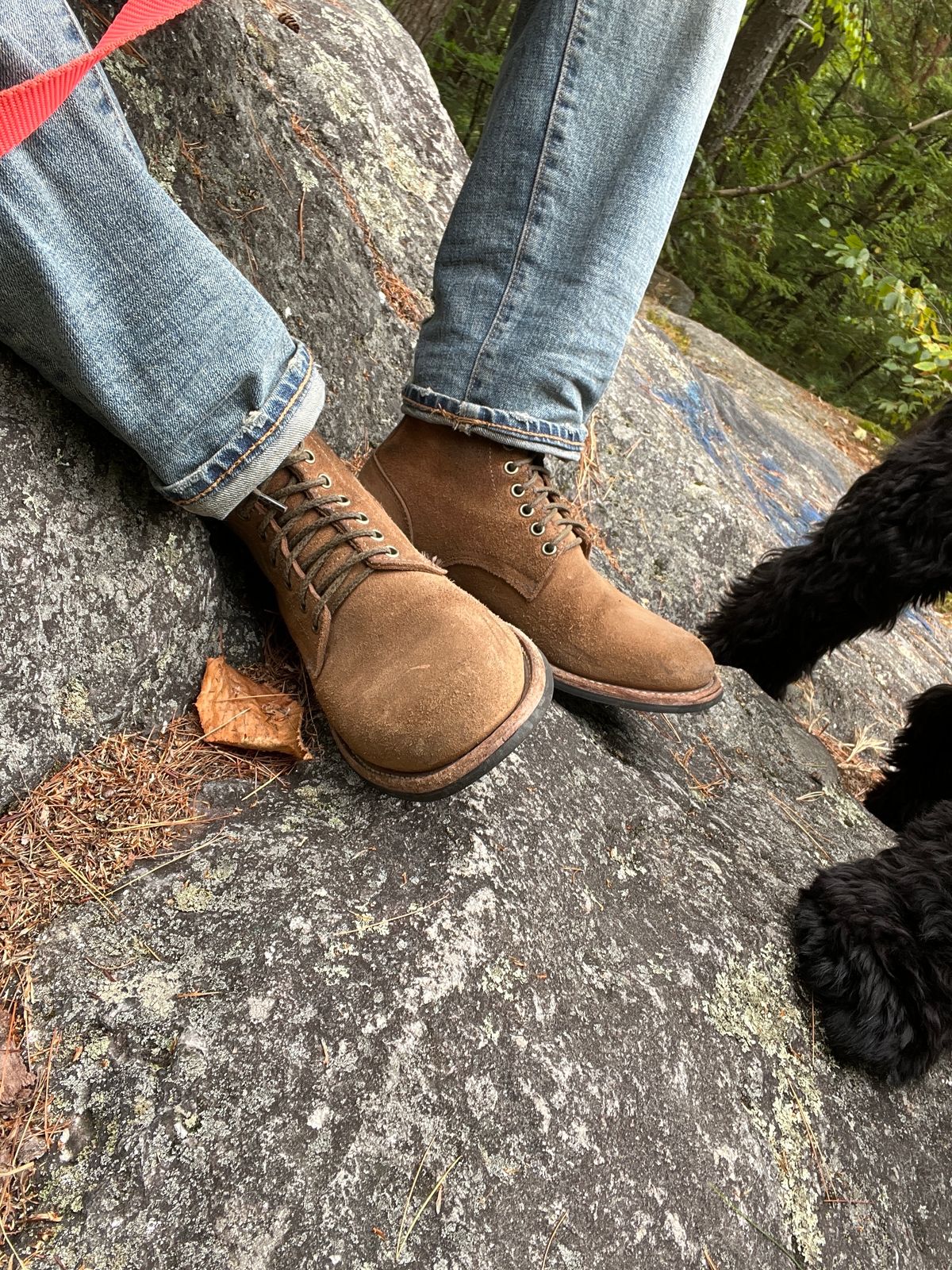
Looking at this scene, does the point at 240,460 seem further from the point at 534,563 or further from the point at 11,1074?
the point at 11,1074

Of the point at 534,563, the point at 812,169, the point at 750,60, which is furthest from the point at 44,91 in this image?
the point at 812,169

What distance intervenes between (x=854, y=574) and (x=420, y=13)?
5.67m

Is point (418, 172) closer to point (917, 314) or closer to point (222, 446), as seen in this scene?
point (222, 446)

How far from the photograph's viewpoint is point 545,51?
164 centimetres

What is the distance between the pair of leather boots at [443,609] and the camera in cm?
138

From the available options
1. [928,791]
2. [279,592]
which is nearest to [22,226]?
[279,592]

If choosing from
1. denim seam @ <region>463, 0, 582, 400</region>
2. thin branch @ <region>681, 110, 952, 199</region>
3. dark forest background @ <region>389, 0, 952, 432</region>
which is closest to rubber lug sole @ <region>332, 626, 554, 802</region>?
denim seam @ <region>463, 0, 582, 400</region>

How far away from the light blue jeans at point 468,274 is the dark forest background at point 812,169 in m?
5.01

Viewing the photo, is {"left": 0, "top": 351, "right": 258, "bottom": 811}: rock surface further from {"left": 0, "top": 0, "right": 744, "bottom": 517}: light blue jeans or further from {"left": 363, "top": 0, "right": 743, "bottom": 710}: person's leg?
{"left": 363, "top": 0, "right": 743, "bottom": 710}: person's leg

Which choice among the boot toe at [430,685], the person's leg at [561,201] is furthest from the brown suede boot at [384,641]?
the person's leg at [561,201]

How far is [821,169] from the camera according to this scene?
8.93 meters

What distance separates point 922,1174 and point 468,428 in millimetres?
1573

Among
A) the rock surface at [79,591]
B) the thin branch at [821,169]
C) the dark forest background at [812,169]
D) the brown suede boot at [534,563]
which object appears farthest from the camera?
the thin branch at [821,169]

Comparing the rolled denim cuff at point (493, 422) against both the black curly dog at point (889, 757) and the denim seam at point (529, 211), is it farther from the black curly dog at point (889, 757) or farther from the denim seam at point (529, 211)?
the black curly dog at point (889, 757)
